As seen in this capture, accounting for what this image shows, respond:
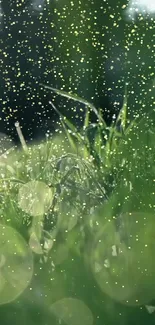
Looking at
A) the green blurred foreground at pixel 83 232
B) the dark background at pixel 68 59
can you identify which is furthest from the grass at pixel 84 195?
the dark background at pixel 68 59

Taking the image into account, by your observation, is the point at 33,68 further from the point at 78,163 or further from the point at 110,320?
the point at 110,320

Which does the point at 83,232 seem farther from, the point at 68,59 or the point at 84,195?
the point at 68,59

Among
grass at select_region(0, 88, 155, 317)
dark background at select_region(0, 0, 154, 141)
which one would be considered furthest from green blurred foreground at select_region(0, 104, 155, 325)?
dark background at select_region(0, 0, 154, 141)

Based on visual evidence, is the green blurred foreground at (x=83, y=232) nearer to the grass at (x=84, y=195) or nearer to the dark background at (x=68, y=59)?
the grass at (x=84, y=195)

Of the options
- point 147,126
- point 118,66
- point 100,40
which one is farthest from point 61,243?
point 100,40

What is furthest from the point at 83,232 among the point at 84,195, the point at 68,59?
the point at 68,59

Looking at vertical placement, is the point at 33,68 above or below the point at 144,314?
above

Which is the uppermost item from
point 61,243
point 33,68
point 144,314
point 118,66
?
point 33,68

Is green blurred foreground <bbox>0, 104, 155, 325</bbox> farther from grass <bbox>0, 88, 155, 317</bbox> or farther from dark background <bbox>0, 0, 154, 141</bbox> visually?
dark background <bbox>0, 0, 154, 141</bbox>

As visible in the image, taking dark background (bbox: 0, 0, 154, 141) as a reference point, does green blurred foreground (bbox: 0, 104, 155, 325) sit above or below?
below

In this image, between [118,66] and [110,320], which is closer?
[110,320]

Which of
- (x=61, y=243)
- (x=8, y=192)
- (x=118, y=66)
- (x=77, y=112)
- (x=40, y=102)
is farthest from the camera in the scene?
(x=40, y=102)
